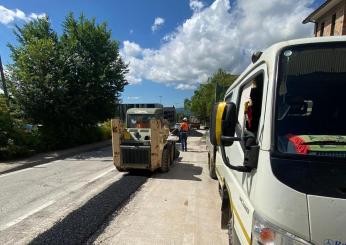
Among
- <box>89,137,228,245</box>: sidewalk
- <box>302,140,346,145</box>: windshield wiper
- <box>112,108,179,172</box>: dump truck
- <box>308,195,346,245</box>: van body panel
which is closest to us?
<box>308,195,346,245</box>: van body panel

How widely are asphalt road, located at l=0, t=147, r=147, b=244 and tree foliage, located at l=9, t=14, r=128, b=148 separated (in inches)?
235

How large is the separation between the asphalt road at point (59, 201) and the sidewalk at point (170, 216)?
379 mm

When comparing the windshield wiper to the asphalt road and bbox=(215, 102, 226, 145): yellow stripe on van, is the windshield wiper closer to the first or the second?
bbox=(215, 102, 226, 145): yellow stripe on van

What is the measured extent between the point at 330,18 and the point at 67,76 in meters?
19.8

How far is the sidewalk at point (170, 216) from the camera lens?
4949mm

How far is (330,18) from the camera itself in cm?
2269

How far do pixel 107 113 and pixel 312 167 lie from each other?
20495 millimetres

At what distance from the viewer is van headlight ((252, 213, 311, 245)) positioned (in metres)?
1.95

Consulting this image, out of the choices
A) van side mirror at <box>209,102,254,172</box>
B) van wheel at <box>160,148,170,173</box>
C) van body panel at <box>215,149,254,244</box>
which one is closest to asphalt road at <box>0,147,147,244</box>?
van wheel at <box>160,148,170,173</box>

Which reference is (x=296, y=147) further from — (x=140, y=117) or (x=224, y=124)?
(x=140, y=117)

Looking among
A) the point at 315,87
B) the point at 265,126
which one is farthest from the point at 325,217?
Result: the point at 315,87

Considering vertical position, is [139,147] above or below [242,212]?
below

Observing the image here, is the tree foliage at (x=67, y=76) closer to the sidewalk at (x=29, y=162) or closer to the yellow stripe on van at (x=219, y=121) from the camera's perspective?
the sidewalk at (x=29, y=162)

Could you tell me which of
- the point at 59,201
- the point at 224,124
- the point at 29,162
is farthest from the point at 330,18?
the point at 224,124
